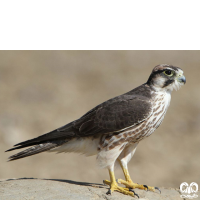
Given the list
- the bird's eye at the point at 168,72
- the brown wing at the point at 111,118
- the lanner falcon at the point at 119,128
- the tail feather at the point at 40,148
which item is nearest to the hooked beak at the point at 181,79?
the lanner falcon at the point at 119,128

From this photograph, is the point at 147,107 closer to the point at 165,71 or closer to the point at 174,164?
the point at 165,71

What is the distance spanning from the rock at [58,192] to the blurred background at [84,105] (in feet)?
20.1

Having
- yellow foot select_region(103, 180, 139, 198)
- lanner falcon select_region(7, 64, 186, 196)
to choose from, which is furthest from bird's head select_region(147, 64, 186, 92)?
yellow foot select_region(103, 180, 139, 198)

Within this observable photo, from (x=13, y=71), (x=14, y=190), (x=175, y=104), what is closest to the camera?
(x=14, y=190)

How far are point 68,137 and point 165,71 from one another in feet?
5.79

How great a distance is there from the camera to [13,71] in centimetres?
1777

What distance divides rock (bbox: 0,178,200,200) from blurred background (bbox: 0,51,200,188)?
241 inches

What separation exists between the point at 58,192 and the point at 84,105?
34.2ft

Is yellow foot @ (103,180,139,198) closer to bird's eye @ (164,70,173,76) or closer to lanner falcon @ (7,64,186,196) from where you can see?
lanner falcon @ (7,64,186,196)

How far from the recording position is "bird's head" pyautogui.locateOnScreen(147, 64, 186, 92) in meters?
5.95

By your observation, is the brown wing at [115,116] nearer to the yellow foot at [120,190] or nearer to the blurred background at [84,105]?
the yellow foot at [120,190]

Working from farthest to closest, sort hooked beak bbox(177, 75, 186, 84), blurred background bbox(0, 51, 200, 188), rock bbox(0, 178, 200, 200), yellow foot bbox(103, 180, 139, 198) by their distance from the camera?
blurred background bbox(0, 51, 200, 188)
hooked beak bbox(177, 75, 186, 84)
yellow foot bbox(103, 180, 139, 198)
rock bbox(0, 178, 200, 200)

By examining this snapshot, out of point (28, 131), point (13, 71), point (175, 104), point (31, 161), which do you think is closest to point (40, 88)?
point (13, 71)

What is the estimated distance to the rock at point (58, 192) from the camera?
205 inches
